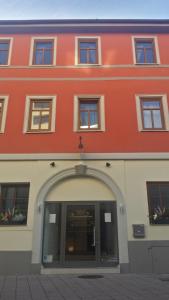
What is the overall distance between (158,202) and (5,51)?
32.6 ft

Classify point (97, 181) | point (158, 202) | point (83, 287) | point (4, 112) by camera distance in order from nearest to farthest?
point (83, 287) → point (158, 202) → point (97, 181) → point (4, 112)

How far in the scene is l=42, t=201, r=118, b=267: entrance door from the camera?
1024 centimetres

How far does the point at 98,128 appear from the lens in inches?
467

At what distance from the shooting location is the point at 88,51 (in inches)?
532

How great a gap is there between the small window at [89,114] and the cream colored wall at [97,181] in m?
1.71

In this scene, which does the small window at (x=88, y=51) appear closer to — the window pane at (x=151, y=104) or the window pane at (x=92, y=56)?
the window pane at (x=92, y=56)

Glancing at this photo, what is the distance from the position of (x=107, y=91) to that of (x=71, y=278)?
25.2 ft

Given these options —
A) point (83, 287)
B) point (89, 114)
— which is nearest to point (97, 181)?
point (89, 114)

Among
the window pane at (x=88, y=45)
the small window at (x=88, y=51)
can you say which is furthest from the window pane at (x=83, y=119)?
the window pane at (x=88, y=45)

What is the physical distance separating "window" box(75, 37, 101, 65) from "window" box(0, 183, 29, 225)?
6467 millimetres

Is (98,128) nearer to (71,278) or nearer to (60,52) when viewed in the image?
(60,52)

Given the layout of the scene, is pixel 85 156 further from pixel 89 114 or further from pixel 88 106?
pixel 88 106

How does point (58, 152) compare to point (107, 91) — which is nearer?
point (58, 152)

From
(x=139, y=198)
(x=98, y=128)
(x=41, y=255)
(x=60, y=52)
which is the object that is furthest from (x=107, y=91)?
(x=41, y=255)
